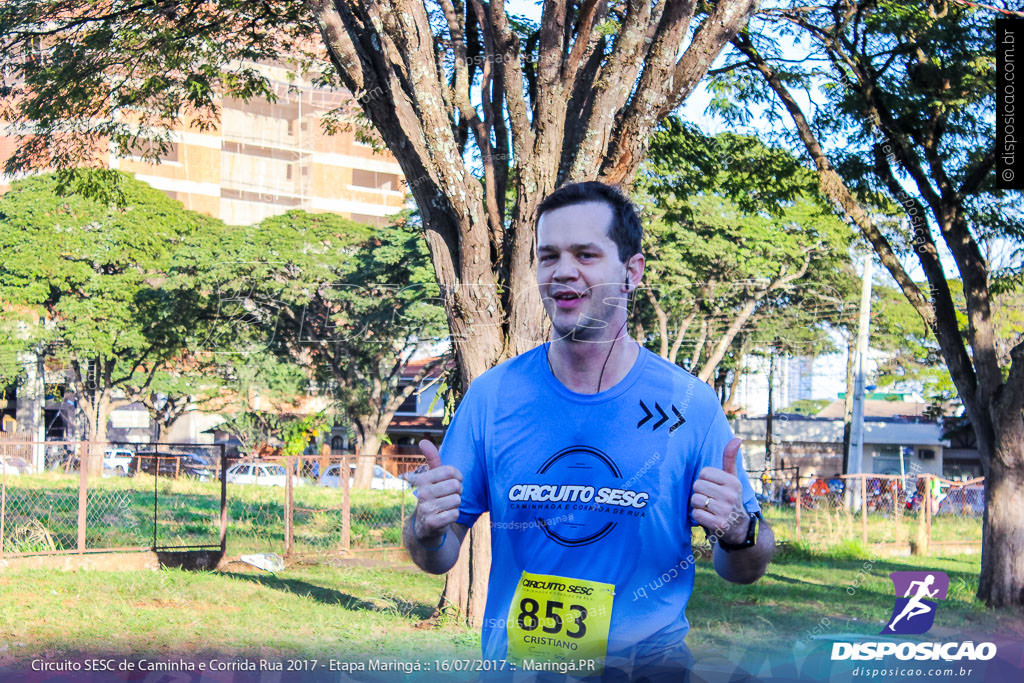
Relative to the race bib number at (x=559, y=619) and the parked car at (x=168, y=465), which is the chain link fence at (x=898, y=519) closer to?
the parked car at (x=168, y=465)

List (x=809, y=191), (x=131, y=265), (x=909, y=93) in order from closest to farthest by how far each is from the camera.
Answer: (x=909, y=93) → (x=809, y=191) → (x=131, y=265)

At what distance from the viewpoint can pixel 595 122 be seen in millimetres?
6957

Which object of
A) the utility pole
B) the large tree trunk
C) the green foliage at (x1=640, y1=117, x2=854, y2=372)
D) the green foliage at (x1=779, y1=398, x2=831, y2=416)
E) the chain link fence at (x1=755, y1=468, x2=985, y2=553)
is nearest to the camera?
the large tree trunk

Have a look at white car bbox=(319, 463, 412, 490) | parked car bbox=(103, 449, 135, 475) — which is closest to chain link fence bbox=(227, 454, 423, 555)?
white car bbox=(319, 463, 412, 490)

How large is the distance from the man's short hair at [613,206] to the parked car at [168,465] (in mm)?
10310

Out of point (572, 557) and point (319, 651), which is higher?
point (572, 557)

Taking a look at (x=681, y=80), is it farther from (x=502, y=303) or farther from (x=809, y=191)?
(x=809, y=191)

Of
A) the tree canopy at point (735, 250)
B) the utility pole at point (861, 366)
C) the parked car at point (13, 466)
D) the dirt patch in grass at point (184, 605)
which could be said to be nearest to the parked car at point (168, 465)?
the parked car at point (13, 466)

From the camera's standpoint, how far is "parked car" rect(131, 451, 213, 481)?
1244 centimetres

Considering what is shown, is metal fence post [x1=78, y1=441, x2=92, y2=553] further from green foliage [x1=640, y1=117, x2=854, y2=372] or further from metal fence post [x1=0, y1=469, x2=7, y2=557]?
green foliage [x1=640, y1=117, x2=854, y2=372]

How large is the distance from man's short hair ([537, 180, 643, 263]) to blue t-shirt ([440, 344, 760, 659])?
11.4 inches

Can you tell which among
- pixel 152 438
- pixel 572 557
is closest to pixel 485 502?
pixel 572 557

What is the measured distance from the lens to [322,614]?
8.93 metres

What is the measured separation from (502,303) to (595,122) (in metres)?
1.57
